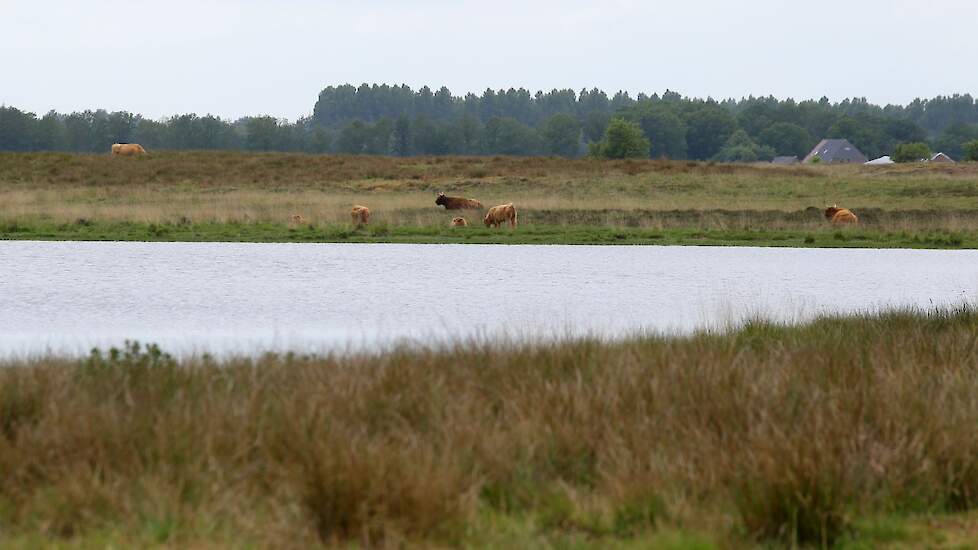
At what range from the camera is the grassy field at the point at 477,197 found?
91.7ft

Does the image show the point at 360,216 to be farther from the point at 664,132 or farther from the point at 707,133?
the point at 707,133

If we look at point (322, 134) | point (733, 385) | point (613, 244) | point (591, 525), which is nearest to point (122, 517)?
point (591, 525)

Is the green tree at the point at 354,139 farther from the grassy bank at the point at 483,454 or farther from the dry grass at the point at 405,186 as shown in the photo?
the grassy bank at the point at 483,454

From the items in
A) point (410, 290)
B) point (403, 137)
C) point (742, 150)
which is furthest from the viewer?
point (742, 150)

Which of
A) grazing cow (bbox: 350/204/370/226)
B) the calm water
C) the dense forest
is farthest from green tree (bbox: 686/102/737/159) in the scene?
the calm water

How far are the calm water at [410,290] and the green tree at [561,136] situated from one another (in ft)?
415

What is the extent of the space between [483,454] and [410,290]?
10669 millimetres

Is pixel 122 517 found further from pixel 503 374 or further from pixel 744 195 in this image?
pixel 744 195

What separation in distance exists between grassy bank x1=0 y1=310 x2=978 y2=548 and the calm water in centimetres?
234

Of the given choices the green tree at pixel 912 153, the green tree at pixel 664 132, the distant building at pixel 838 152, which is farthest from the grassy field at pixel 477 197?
the green tree at pixel 664 132

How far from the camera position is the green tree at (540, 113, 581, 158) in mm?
151500

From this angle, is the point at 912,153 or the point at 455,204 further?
the point at 912,153

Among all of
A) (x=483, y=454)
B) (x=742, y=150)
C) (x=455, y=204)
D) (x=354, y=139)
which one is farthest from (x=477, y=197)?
(x=742, y=150)

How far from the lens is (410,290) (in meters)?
17.0
